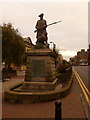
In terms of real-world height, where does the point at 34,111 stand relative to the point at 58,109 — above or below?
below

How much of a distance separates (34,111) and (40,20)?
7.06m

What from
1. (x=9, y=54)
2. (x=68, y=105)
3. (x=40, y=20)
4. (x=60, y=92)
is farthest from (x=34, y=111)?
(x=9, y=54)

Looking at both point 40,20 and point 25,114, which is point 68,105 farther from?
point 40,20

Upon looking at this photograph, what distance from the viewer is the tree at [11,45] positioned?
85.7ft

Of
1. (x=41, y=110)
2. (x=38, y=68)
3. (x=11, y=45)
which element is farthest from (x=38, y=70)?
(x=11, y=45)

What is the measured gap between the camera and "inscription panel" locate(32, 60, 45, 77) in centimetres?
1157

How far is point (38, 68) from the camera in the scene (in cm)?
1159

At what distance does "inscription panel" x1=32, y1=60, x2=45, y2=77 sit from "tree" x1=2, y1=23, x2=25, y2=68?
49.3ft

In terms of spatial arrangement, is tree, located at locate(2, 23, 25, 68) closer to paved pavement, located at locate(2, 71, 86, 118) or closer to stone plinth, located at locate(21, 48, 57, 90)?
Result: stone plinth, located at locate(21, 48, 57, 90)

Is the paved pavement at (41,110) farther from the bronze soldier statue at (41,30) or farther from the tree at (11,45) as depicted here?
the tree at (11,45)

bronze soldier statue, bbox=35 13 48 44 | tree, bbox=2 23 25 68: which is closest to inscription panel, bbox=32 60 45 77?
bronze soldier statue, bbox=35 13 48 44

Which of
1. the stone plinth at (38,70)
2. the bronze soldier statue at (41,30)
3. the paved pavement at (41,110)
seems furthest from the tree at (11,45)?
the paved pavement at (41,110)

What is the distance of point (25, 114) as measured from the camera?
7504mm


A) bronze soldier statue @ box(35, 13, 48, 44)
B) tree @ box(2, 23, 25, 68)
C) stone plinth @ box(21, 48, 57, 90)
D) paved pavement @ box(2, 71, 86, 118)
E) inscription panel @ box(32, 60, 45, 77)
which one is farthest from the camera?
tree @ box(2, 23, 25, 68)
